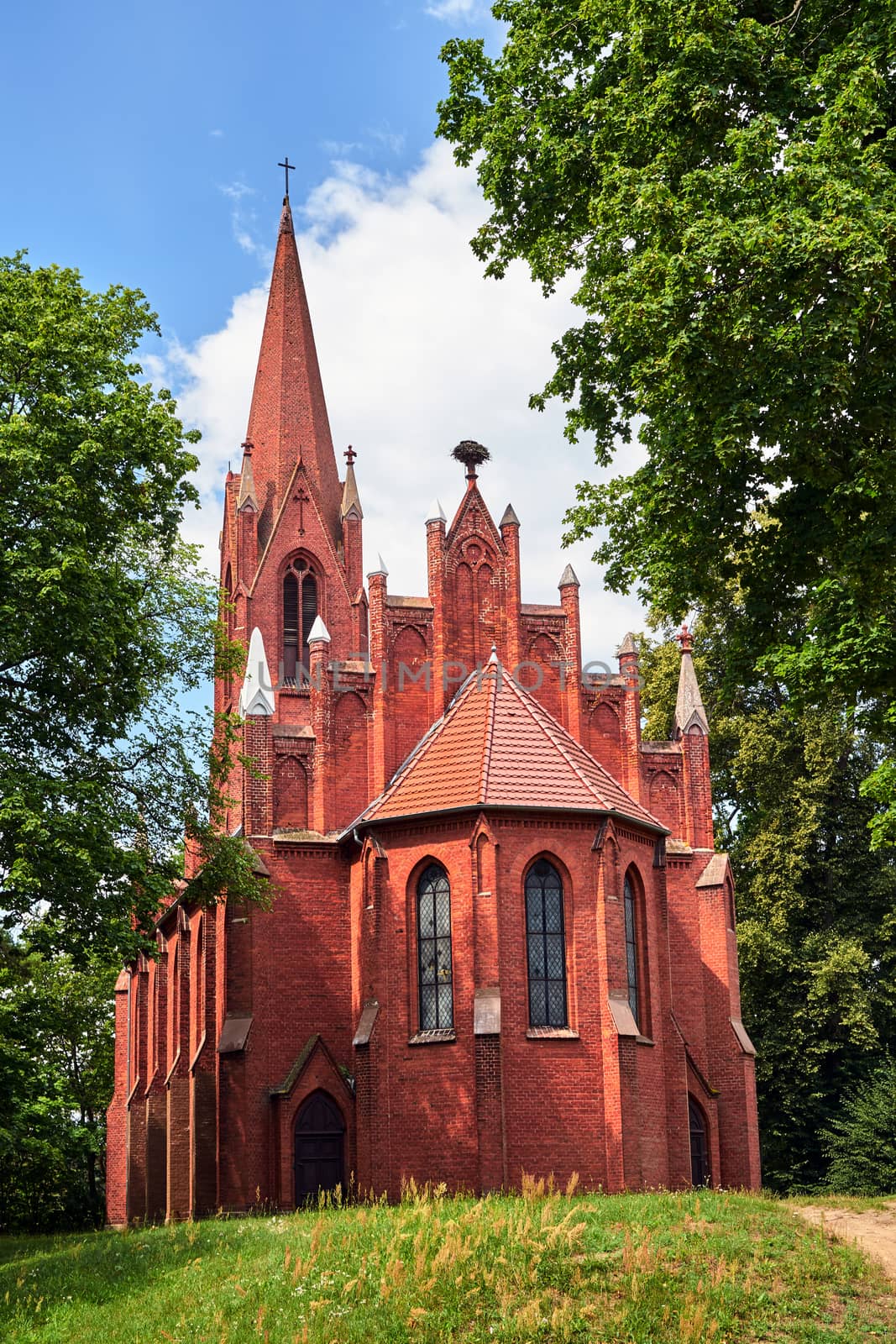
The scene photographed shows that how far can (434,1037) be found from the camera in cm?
2208

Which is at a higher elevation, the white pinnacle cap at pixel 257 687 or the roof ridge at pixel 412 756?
the white pinnacle cap at pixel 257 687

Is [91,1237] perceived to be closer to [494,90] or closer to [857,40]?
[494,90]

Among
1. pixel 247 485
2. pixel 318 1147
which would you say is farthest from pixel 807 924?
pixel 247 485

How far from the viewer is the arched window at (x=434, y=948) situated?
73.5 feet

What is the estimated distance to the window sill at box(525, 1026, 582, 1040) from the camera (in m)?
21.7

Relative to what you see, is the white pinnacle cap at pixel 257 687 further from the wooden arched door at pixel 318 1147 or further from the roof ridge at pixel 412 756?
the wooden arched door at pixel 318 1147

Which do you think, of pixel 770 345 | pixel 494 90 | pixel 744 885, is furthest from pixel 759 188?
pixel 744 885

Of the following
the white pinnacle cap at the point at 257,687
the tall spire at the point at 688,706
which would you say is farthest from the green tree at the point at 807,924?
the white pinnacle cap at the point at 257,687

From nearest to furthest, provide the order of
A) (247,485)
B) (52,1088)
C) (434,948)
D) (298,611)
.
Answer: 1. (52,1088)
2. (434,948)
3. (298,611)
4. (247,485)

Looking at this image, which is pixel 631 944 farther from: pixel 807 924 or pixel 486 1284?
pixel 807 924

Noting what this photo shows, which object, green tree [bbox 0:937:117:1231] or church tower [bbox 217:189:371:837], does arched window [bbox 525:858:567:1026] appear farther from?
church tower [bbox 217:189:371:837]

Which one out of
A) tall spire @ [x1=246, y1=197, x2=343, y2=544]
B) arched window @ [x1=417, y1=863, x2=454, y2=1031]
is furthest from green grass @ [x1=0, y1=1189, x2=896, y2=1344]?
Result: tall spire @ [x1=246, y1=197, x2=343, y2=544]

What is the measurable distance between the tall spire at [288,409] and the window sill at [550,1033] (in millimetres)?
19548

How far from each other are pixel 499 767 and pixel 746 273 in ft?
38.7
